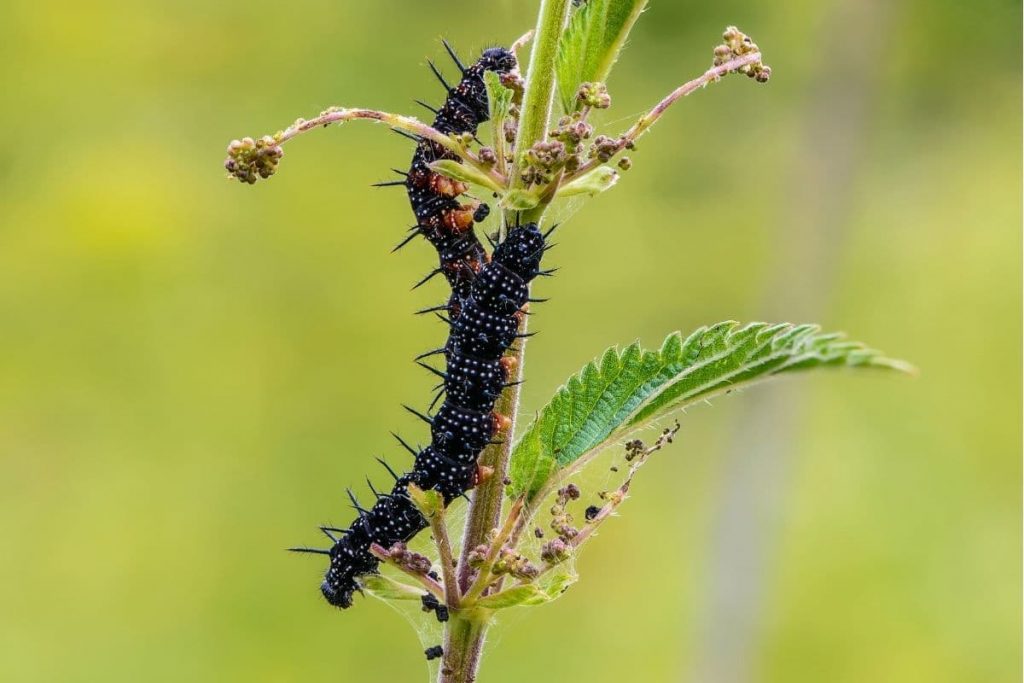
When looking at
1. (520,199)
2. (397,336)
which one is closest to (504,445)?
(520,199)

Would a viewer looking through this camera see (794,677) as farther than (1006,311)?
No

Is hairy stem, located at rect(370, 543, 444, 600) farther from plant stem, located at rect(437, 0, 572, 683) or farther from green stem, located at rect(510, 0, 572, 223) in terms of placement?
green stem, located at rect(510, 0, 572, 223)

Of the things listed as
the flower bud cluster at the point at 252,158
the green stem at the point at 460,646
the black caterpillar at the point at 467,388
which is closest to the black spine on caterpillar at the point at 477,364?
the black caterpillar at the point at 467,388

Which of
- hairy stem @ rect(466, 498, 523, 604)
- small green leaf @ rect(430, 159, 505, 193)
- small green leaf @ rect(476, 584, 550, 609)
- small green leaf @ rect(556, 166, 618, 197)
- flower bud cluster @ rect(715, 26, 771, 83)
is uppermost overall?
flower bud cluster @ rect(715, 26, 771, 83)

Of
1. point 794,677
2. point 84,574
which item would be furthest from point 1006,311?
point 84,574

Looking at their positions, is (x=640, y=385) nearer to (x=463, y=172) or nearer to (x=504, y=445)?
(x=504, y=445)

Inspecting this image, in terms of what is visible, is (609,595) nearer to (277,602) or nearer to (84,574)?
(277,602)

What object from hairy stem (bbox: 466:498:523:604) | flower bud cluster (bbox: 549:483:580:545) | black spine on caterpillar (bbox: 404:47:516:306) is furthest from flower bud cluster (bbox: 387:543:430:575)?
black spine on caterpillar (bbox: 404:47:516:306)
